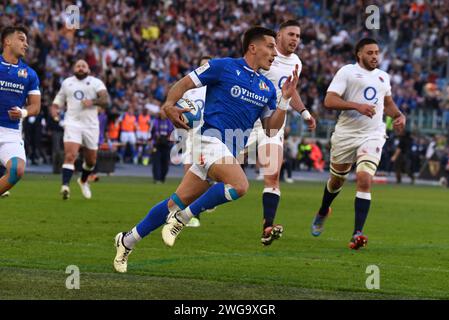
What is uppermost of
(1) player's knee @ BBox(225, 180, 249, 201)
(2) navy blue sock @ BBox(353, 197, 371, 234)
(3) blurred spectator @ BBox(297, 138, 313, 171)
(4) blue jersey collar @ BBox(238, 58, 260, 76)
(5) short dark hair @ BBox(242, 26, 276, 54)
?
(5) short dark hair @ BBox(242, 26, 276, 54)

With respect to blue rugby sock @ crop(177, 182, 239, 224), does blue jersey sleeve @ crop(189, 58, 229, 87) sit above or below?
above

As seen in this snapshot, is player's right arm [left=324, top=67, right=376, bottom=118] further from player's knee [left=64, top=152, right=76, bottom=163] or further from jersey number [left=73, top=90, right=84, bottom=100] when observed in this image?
jersey number [left=73, top=90, right=84, bottom=100]

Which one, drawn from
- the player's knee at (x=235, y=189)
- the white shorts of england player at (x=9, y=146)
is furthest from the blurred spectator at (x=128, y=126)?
the player's knee at (x=235, y=189)

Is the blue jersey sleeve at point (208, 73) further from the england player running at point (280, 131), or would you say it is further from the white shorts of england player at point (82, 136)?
the white shorts of england player at point (82, 136)

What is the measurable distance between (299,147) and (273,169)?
2711cm

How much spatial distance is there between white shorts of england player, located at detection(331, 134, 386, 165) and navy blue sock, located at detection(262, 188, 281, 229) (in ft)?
3.93

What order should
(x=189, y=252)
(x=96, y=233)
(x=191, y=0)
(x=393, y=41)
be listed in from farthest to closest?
(x=393, y=41) < (x=191, y=0) < (x=96, y=233) < (x=189, y=252)

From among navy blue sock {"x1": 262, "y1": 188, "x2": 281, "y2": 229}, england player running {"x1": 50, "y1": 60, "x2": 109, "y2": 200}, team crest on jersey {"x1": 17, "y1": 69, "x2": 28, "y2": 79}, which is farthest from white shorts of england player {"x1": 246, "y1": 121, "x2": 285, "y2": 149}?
england player running {"x1": 50, "y1": 60, "x2": 109, "y2": 200}

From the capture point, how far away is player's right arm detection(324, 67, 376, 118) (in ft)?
46.7

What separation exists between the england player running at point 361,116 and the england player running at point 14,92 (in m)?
4.00

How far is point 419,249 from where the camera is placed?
46.9 ft

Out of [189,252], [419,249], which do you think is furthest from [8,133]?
[419,249]

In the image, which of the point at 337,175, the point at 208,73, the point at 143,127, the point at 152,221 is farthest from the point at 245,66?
the point at 143,127
